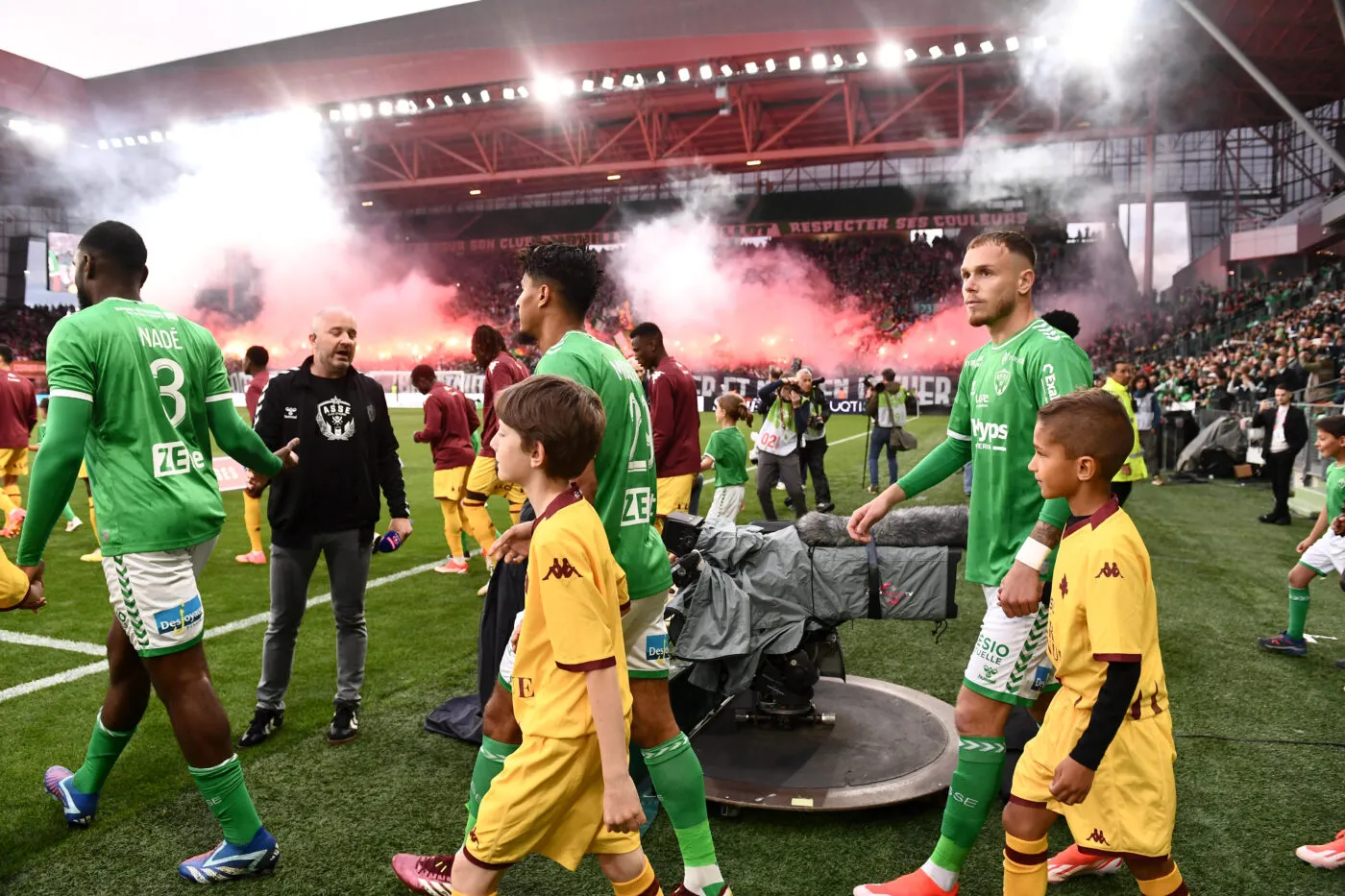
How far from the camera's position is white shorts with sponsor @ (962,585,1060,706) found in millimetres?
2918

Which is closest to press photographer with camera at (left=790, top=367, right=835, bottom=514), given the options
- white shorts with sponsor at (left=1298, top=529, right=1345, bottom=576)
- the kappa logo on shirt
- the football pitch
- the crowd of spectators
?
the football pitch

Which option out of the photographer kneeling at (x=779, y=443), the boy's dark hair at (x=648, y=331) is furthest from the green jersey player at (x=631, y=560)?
the photographer kneeling at (x=779, y=443)

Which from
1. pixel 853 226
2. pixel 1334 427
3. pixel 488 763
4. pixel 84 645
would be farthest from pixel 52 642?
pixel 853 226

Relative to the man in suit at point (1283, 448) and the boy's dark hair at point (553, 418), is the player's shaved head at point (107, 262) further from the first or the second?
the man in suit at point (1283, 448)

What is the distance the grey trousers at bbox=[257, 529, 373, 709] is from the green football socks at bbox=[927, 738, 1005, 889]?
2.84 metres

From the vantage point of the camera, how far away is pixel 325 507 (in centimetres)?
432

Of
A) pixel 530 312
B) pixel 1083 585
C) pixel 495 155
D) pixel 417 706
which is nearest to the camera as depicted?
pixel 1083 585

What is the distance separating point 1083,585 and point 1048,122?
33.5 metres

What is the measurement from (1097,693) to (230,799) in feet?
9.19

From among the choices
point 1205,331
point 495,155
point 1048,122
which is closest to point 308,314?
point 495,155

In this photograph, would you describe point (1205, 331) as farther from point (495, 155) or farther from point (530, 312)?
point (530, 312)

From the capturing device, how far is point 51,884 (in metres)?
3.16

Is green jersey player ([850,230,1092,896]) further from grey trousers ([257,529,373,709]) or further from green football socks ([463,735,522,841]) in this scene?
grey trousers ([257,529,373,709])

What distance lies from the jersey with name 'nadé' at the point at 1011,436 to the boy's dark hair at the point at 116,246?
9.80ft
